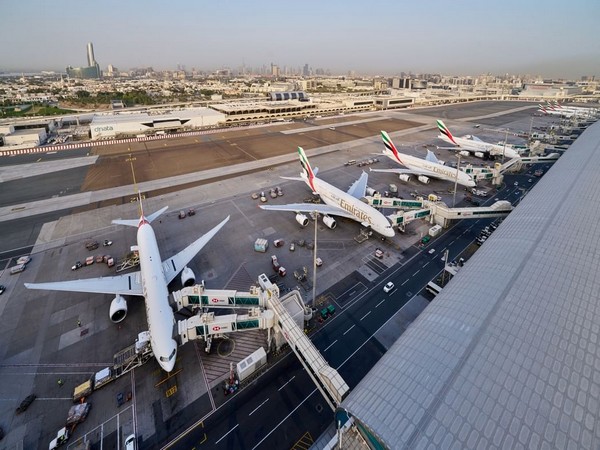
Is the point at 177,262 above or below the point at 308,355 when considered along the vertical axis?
above

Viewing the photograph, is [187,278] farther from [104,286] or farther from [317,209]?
[317,209]

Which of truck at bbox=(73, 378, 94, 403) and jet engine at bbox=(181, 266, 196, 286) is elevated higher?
jet engine at bbox=(181, 266, 196, 286)

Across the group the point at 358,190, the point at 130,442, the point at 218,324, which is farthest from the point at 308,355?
the point at 358,190

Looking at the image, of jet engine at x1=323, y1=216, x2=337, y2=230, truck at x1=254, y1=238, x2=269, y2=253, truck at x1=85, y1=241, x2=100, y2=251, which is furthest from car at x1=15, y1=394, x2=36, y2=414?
jet engine at x1=323, y1=216, x2=337, y2=230

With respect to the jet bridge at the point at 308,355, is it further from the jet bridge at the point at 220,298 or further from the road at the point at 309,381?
the road at the point at 309,381

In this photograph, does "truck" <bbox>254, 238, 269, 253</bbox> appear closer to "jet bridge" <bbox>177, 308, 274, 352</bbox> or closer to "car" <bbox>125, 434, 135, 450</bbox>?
"jet bridge" <bbox>177, 308, 274, 352</bbox>
